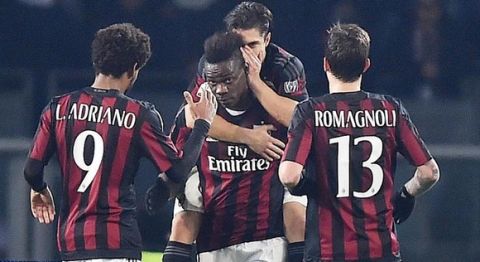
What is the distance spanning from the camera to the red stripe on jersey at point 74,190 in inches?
178

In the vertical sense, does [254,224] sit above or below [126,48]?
below

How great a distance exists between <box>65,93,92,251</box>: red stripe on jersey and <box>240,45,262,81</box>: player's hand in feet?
2.52

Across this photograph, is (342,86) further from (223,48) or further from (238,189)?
(238,189)

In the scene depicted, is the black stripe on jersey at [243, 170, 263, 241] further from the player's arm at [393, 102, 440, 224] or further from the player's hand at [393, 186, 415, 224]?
the player's arm at [393, 102, 440, 224]

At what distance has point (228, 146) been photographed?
205 inches

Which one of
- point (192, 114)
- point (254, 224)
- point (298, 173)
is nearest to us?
point (298, 173)

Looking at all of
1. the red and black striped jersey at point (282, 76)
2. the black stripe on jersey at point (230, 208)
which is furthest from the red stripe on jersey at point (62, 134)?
the black stripe on jersey at point (230, 208)

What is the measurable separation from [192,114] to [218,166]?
36 centimetres

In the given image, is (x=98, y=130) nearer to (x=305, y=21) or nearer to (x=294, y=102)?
(x=294, y=102)

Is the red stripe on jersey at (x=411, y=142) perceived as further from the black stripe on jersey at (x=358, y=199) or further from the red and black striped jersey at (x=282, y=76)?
the red and black striped jersey at (x=282, y=76)

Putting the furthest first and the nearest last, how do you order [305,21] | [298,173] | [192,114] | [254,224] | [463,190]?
[305,21], [463,190], [254,224], [192,114], [298,173]

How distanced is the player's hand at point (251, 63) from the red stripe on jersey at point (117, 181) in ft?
2.23

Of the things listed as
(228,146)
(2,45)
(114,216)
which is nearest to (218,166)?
(228,146)

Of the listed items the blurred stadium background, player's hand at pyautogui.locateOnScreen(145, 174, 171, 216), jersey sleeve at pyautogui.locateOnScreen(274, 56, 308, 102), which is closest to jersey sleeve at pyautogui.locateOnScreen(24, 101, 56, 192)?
player's hand at pyautogui.locateOnScreen(145, 174, 171, 216)
